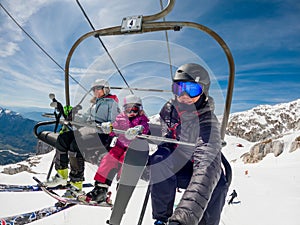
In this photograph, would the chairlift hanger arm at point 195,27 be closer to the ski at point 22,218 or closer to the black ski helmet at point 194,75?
the black ski helmet at point 194,75

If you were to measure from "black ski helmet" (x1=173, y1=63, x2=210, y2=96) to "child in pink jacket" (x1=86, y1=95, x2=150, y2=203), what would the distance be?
79cm

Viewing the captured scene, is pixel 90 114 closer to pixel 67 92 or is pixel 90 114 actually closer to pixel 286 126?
pixel 67 92

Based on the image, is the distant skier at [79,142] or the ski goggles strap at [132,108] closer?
the ski goggles strap at [132,108]

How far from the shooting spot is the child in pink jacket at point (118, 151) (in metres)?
2.72

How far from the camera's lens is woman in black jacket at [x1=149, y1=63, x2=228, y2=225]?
5.62 ft

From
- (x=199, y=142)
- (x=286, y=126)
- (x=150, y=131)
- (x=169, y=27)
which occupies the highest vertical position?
(x=286, y=126)

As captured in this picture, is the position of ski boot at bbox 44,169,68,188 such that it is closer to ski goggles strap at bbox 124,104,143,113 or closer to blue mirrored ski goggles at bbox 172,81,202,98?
ski goggles strap at bbox 124,104,143,113

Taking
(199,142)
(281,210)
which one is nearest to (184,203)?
(199,142)

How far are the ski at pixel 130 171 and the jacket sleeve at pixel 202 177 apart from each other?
1.82 feet

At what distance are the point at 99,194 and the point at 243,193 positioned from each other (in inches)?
545

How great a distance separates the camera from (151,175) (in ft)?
6.72

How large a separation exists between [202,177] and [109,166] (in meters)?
1.50

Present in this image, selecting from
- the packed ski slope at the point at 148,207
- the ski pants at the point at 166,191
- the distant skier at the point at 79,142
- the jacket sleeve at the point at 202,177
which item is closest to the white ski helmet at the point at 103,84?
the distant skier at the point at 79,142

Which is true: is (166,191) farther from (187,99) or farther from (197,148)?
(187,99)
